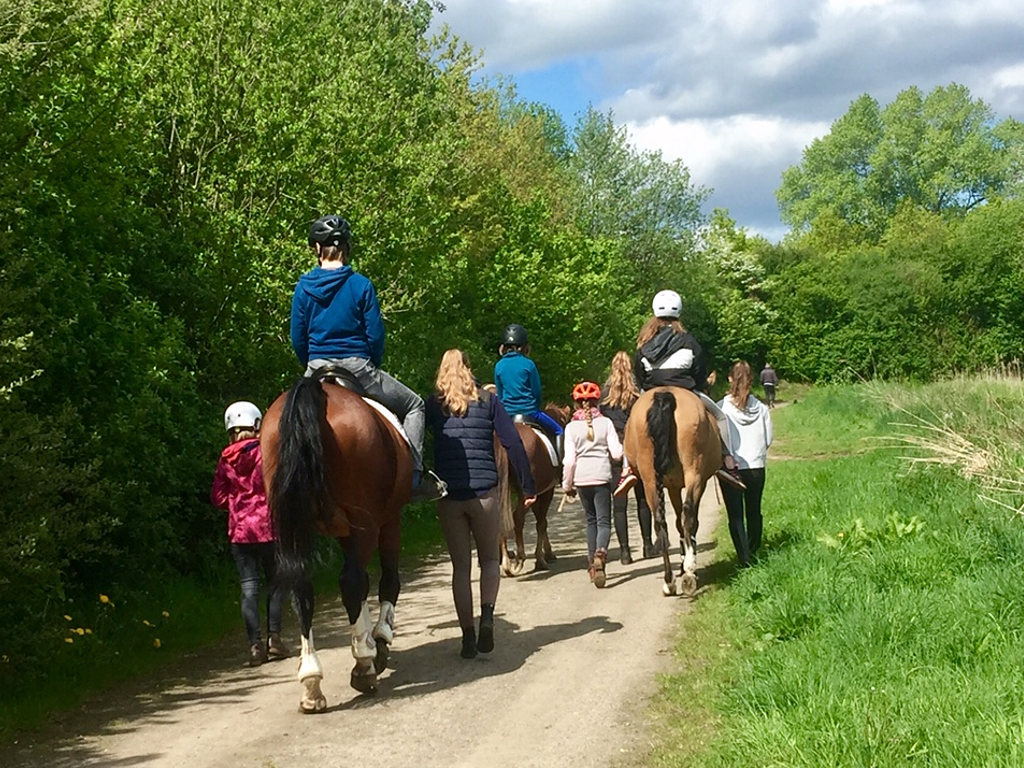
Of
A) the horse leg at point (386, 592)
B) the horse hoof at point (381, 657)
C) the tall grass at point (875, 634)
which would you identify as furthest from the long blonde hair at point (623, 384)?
the horse hoof at point (381, 657)

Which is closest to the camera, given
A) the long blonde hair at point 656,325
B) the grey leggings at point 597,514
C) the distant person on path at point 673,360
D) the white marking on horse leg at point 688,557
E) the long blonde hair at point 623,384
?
the white marking on horse leg at point 688,557

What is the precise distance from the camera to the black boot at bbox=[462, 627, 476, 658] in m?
8.76

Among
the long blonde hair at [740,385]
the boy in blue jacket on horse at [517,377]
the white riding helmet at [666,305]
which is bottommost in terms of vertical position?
the long blonde hair at [740,385]

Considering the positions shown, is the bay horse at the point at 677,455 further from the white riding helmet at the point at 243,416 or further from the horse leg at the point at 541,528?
the white riding helmet at the point at 243,416

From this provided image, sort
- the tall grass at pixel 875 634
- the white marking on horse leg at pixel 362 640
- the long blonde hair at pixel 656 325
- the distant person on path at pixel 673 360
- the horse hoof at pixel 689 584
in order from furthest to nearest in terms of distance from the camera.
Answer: the long blonde hair at pixel 656 325 < the distant person on path at pixel 673 360 < the horse hoof at pixel 689 584 < the white marking on horse leg at pixel 362 640 < the tall grass at pixel 875 634

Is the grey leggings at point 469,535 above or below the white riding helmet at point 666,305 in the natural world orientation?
below

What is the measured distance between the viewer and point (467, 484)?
8852mm

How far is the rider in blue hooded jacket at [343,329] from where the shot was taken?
8016 millimetres

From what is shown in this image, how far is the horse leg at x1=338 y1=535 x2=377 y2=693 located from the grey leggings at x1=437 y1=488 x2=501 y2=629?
3.68 ft

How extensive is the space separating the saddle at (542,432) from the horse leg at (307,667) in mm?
5988

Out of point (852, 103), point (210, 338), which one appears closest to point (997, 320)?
point (852, 103)

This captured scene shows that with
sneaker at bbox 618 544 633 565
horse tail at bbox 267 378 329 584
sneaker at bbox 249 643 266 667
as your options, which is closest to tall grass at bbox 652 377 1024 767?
sneaker at bbox 618 544 633 565

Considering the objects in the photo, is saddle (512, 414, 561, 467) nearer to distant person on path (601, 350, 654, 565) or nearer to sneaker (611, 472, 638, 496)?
distant person on path (601, 350, 654, 565)

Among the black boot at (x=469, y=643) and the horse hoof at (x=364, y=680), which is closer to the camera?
the horse hoof at (x=364, y=680)
